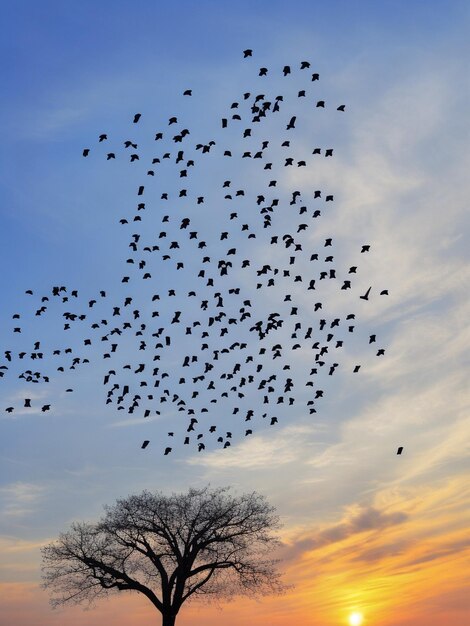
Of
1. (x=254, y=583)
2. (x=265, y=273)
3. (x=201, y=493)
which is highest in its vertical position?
(x=265, y=273)

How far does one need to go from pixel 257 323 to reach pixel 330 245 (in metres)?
4.47

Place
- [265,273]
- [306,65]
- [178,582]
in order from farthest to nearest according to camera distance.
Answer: [178,582]
[265,273]
[306,65]

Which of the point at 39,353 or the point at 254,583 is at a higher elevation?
the point at 39,353

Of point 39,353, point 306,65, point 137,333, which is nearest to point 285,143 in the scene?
point 306,65

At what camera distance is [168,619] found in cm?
4356

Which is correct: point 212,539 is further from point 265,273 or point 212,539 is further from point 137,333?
point 265,273

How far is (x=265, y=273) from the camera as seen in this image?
99.0 feet

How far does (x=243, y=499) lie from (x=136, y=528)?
6836 mm

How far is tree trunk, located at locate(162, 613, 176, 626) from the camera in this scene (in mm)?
43531

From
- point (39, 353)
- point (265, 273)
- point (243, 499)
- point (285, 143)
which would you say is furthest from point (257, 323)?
point (243, 499)

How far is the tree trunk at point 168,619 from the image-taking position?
1714 inches

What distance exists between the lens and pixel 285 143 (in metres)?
28.5

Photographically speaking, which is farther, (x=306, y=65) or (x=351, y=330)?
(x=351, y=330)

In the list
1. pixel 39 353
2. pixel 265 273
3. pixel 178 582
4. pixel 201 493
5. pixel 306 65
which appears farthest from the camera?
pixel 201 493
